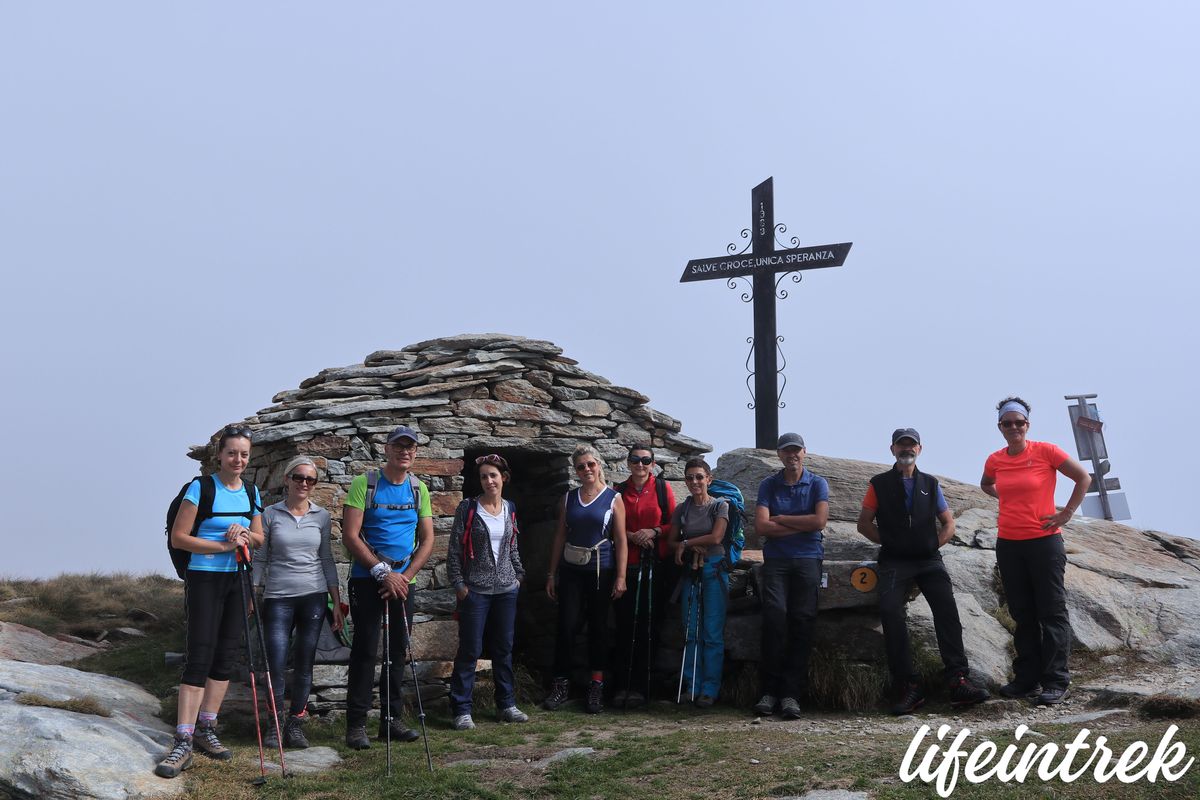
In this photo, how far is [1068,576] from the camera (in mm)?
9312

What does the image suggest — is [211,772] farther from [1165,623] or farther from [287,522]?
[1165,623]

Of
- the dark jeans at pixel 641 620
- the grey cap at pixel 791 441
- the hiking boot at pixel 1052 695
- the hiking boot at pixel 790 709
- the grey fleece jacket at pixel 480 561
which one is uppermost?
the grey cap at pixel 791 441

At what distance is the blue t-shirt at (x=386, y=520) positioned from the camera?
23.2 feet

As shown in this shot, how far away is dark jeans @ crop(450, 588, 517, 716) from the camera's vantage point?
758cm

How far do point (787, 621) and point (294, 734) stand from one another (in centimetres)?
372

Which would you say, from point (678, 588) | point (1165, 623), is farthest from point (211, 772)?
point (1165, 623)

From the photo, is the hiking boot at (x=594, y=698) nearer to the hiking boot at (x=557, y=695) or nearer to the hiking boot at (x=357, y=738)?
the hiking boot at (x=557, y=695)

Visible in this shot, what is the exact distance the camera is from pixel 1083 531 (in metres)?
11.0

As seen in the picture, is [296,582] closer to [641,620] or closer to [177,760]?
[177,760]

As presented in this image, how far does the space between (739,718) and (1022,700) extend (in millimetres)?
2062

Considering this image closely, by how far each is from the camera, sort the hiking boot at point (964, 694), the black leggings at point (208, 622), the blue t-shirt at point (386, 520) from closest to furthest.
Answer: the black leggings at point (208, 622) → the blue t-shirt at point (386, 520) → the hiking boot at point (964, 694)

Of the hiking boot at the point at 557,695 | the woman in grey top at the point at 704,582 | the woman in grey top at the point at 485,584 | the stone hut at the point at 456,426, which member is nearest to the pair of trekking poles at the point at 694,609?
the woman in grey top at the point at 704,582

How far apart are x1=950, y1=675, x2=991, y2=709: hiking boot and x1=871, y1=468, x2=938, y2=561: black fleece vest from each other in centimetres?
93

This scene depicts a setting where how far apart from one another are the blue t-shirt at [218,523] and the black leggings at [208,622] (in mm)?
45
